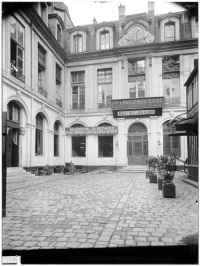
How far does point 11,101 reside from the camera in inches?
478

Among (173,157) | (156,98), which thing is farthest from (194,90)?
(156,98)

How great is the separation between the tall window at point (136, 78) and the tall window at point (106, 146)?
3487 mm

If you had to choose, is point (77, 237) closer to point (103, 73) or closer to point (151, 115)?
point (151, 115)

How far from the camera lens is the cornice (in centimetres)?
1702

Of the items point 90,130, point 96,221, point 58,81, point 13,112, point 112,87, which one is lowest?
point 96,221

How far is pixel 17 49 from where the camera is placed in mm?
12234

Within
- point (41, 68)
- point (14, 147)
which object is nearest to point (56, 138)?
point (41, 68)

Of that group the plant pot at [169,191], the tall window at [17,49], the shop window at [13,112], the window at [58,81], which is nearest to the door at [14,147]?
the shop window at [13,112]

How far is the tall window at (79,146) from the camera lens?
62.4 feet

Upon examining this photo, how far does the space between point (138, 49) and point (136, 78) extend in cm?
224

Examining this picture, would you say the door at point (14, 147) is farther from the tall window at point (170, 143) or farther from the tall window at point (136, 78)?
the tall window at point (170, 143)

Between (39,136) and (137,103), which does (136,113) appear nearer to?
(137,103)

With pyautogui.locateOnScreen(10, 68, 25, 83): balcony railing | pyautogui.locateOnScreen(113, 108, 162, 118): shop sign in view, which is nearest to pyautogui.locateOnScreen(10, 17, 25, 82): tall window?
pyautogui.locateOnScreen(10, 68, 25, 83): balcony railing

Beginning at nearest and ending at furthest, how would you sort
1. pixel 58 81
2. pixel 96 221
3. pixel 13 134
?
1. pixel 96 221
2. pixel 13 134
3. pixel 58 81
